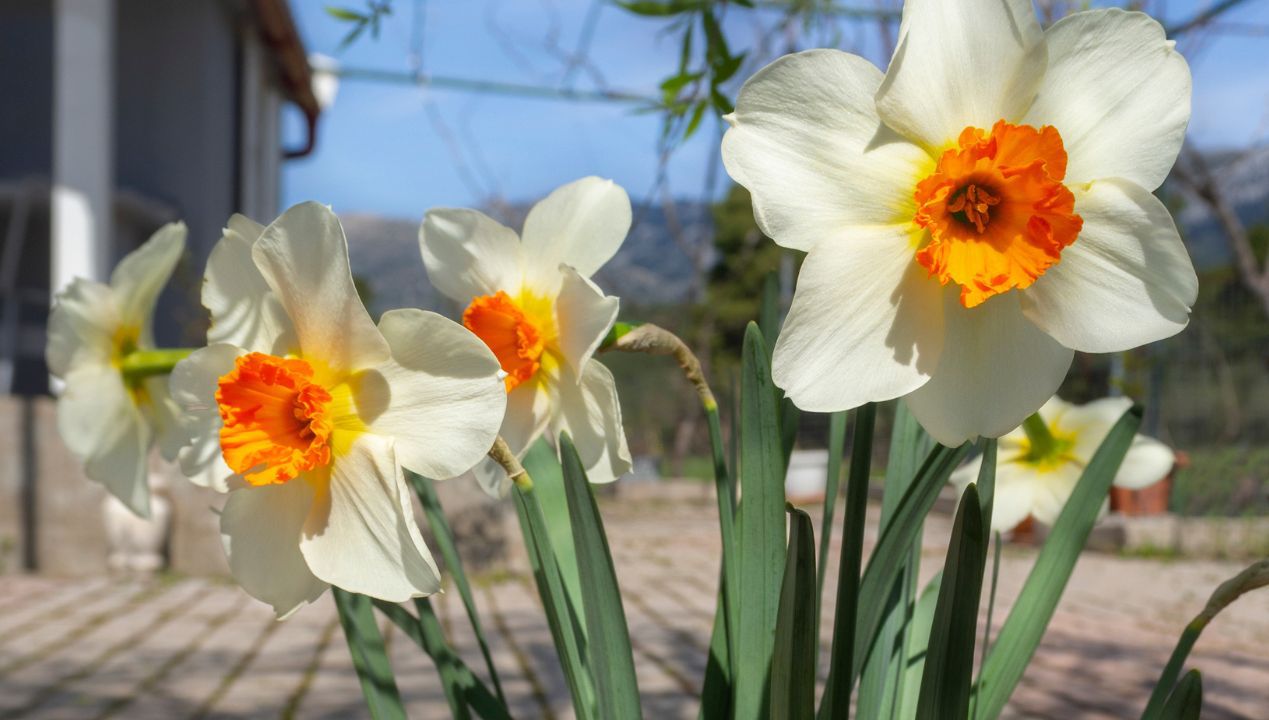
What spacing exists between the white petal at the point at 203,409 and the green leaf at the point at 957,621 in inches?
16.8

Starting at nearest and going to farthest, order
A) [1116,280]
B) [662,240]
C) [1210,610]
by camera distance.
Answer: [1116,280], [1210,610], [662,240]

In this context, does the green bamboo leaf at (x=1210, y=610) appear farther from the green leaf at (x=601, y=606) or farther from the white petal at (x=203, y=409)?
the white petal at (x=203, y=409)

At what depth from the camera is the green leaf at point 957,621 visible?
0.55 m

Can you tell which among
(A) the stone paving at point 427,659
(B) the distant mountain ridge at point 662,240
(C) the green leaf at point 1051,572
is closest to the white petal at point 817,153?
(C) the green leaf at point 1051,572

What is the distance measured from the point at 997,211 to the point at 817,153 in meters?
0.10

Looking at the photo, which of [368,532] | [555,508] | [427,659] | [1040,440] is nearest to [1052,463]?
[1040,440]

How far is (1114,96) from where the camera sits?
57 cm

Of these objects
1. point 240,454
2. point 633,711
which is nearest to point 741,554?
point 633,711

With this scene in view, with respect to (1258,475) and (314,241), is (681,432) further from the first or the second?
(314,241)

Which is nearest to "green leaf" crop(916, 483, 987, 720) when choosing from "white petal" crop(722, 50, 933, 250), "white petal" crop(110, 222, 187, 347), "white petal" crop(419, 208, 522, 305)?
"white petal" crop(722, 50, 933, 250)

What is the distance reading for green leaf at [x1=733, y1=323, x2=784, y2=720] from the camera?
69 centimetres

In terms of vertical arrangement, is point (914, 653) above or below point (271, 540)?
below

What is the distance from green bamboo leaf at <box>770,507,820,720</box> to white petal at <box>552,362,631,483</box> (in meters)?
0.15

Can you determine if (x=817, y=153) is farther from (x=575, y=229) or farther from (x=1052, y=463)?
(x=1052, y=463)
